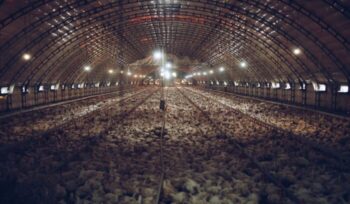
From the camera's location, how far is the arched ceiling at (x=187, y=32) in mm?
19656

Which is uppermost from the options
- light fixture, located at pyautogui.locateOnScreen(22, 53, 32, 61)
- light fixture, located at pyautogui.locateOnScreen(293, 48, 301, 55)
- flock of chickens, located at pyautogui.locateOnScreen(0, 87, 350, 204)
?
light fixture, located at pyautogui.locateOnScreen(293, 48, 301, 55)

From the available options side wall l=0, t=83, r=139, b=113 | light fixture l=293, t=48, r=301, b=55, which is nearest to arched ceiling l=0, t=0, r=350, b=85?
light fixture l=293, t=48, r=301, b=55

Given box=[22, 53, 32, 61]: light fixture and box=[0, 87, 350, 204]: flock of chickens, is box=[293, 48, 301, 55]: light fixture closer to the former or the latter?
box=[0, 87, 350, 204]: flock of chickens

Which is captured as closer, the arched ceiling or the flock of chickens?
the flock of chickens

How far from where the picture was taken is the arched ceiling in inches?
774

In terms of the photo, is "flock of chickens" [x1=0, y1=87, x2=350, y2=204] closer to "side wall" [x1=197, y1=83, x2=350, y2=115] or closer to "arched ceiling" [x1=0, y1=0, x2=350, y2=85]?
"arched ceiling" [x1=0, y1=0, x2=350, y2=85]

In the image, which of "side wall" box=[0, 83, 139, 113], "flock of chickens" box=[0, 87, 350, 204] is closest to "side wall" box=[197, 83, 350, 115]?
"flock of chickens" box=[0, 87, 350, 204]

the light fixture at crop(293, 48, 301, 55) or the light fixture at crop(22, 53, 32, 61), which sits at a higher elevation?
the light fixture at crop(293, 48, 301, 55)

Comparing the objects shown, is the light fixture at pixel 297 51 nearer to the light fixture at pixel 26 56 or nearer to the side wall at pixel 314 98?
the side wall at pixel 314 98

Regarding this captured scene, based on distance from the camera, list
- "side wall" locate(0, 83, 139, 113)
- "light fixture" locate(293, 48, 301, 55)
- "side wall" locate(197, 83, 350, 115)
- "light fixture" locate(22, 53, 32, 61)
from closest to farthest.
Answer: "side wall" locate(197, 83, 350, 115)
"light fixture" locate(22, 53, 32, 61)
"light fixture" locate(293, 48, 301, 55)
"side wall" locate(0, 83, 139, 113)

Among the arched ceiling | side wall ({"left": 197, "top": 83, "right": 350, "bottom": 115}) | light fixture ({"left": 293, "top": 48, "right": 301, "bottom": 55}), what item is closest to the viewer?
the arched ceiling

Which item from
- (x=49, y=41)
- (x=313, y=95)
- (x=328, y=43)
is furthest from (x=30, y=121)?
(x=313, y=95)

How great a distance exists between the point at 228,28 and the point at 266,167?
26.2 metres

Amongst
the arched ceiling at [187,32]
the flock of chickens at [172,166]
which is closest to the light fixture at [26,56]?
the arched ceiling at [187,32]
